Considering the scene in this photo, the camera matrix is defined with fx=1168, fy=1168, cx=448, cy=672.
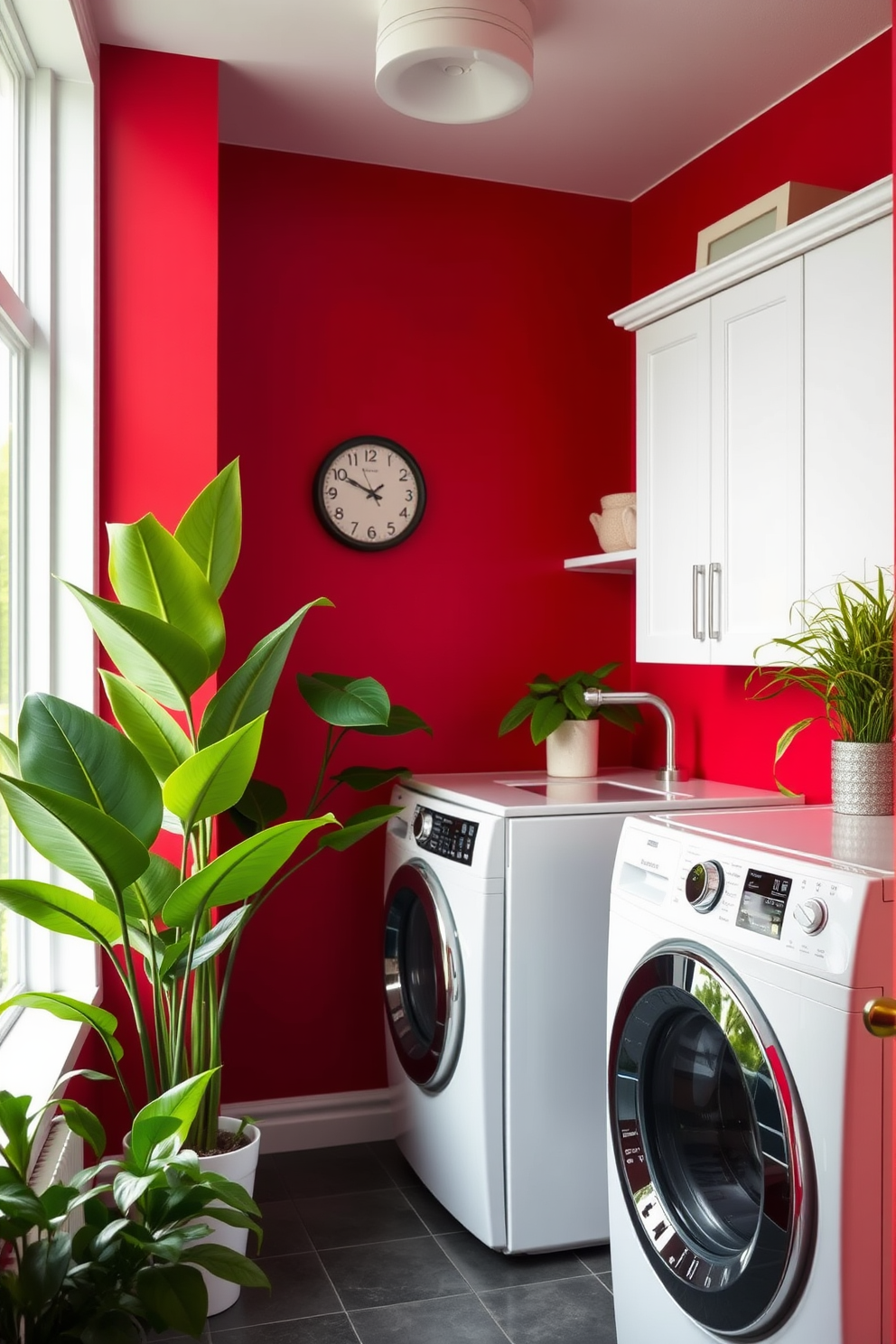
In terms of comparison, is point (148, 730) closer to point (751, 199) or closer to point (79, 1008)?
point (79, 1008)

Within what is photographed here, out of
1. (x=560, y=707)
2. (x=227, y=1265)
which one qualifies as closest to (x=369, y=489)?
(x=560, y=707)

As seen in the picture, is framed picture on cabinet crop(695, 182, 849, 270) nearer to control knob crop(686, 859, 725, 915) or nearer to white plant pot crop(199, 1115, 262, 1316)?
control knob crop(686, 859, 725, 915)

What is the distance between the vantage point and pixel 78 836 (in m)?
1.69

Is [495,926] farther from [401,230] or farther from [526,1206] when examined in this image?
[401,230]

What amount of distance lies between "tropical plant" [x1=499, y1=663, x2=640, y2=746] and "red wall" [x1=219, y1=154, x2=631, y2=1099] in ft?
0.90

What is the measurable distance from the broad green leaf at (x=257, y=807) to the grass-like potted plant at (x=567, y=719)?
0.63 meters

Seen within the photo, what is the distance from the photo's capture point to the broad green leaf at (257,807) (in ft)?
8.96

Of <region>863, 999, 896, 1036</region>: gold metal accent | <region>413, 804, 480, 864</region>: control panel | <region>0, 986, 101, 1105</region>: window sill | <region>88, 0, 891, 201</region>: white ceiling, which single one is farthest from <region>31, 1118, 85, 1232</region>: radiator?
<region>88, 0, 891, 201</region>: white ceiling

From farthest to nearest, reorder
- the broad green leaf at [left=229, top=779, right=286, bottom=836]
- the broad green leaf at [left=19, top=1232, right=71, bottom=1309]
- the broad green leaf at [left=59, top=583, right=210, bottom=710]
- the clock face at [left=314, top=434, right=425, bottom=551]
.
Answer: the clock face at [left=314, top=434, right=425, bottom=551] → the broad green leaf at [left=229, top=779, right=286, bottom=836] → the broad green leaf at [left=59, top=583, right=210, bottom=710] → the broad green leaf at [left=19, top=1232, right=71, bottom=1309]

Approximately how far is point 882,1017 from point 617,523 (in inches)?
84.6

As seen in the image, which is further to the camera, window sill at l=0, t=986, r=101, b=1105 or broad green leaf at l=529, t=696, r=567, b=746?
broad green leaf at l=529, t=696, r=567, b=746

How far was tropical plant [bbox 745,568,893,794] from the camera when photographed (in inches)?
84.8

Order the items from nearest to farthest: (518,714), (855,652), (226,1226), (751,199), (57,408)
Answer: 1. (855,652)
2. (226,1226)
3. (57,408)
4. (751,199)
5. (518,714)

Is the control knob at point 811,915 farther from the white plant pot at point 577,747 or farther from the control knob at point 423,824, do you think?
the white plant pot at point 577,747
